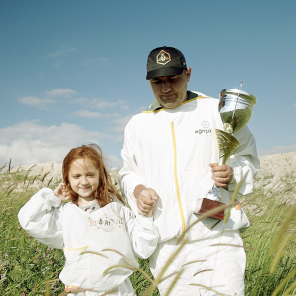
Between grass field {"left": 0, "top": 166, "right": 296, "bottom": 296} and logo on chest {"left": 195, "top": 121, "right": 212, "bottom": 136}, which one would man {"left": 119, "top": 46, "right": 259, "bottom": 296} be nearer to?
logo on chest {"left": 195, "top": 121, "right": 212, "bottom": 136}

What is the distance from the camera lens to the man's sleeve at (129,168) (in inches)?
105

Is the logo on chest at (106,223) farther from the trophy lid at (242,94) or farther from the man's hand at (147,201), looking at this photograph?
the trophy lid at (242,94)

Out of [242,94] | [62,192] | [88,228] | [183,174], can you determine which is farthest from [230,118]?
[62,192]

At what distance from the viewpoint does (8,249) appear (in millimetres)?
3590

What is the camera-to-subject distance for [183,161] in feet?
8.05

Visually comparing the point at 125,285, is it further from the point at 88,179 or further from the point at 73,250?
the point at 88,179

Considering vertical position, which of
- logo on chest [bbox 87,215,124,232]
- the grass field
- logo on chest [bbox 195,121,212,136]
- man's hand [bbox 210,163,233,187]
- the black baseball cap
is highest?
the black baseball cap

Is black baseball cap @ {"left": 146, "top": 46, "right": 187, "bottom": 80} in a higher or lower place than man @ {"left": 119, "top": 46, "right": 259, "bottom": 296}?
higher

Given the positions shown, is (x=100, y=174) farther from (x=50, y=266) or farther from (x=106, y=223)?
(x=50, y=266)

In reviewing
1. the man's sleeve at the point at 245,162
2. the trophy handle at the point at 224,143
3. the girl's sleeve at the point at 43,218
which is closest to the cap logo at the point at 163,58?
the trophy handle at the point at 224,143

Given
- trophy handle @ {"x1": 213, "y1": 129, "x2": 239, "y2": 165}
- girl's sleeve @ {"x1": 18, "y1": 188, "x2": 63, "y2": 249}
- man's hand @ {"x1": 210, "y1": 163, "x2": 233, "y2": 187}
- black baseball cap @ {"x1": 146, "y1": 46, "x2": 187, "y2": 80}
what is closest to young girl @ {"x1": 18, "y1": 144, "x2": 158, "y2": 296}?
girl's sleeve @ {"x1": 18, "y1": 188, "x2": 63, "y2": 249}

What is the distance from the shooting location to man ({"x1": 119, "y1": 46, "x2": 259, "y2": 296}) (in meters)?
2.29

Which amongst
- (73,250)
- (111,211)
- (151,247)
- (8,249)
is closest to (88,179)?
(111,211)

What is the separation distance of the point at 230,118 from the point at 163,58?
2.60 feet
